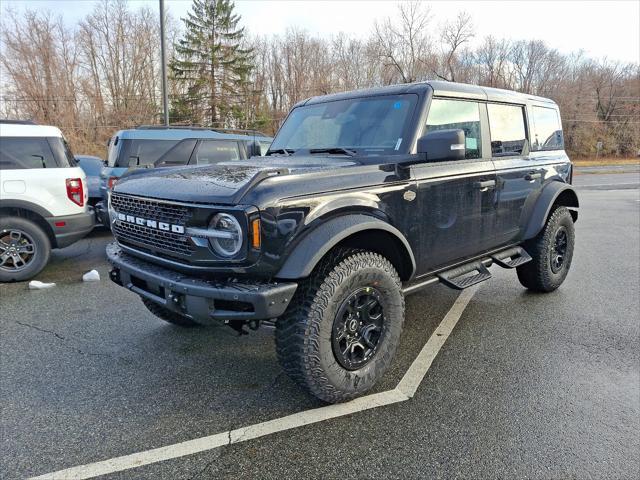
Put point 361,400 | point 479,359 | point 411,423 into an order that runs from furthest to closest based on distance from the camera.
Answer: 1. point 479,359
2. point 361,400
3. point 411,423

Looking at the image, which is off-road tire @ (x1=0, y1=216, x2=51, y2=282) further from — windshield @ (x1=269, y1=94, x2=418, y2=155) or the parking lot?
windshield @ (x1=269, y1=94, x2=418, y2=155)

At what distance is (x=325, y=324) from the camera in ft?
8.73

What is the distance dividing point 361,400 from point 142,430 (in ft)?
4.37

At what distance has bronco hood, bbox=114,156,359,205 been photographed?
2520 millimetres

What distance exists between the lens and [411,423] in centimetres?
267

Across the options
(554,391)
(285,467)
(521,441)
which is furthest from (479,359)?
(285,467)

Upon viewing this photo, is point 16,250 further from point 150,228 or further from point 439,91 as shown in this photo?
point 439,91

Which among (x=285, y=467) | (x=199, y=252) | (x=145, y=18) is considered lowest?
(x=285, y=467)

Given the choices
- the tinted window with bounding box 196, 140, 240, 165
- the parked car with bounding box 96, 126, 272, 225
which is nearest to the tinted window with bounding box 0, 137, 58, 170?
the parked car with bounding box 96, 126, 272, 225

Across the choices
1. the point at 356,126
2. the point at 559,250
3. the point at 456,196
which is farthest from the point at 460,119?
the point at 559,250

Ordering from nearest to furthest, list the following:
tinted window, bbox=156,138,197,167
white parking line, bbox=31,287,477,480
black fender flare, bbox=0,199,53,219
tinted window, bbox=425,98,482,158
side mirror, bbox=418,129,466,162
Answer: white parking line, bbox=31,287,477,480 → side mirror, bbox=418,129,466,162 → tinted window, bbox=425,98,482,158 → black fender flare, bbox=0,199,53,219 → tinted window, bbox=156,138,197,167

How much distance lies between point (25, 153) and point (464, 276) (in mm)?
5532

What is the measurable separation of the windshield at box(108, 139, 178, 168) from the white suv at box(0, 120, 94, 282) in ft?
5.28

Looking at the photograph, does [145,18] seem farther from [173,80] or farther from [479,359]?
[479,359]
